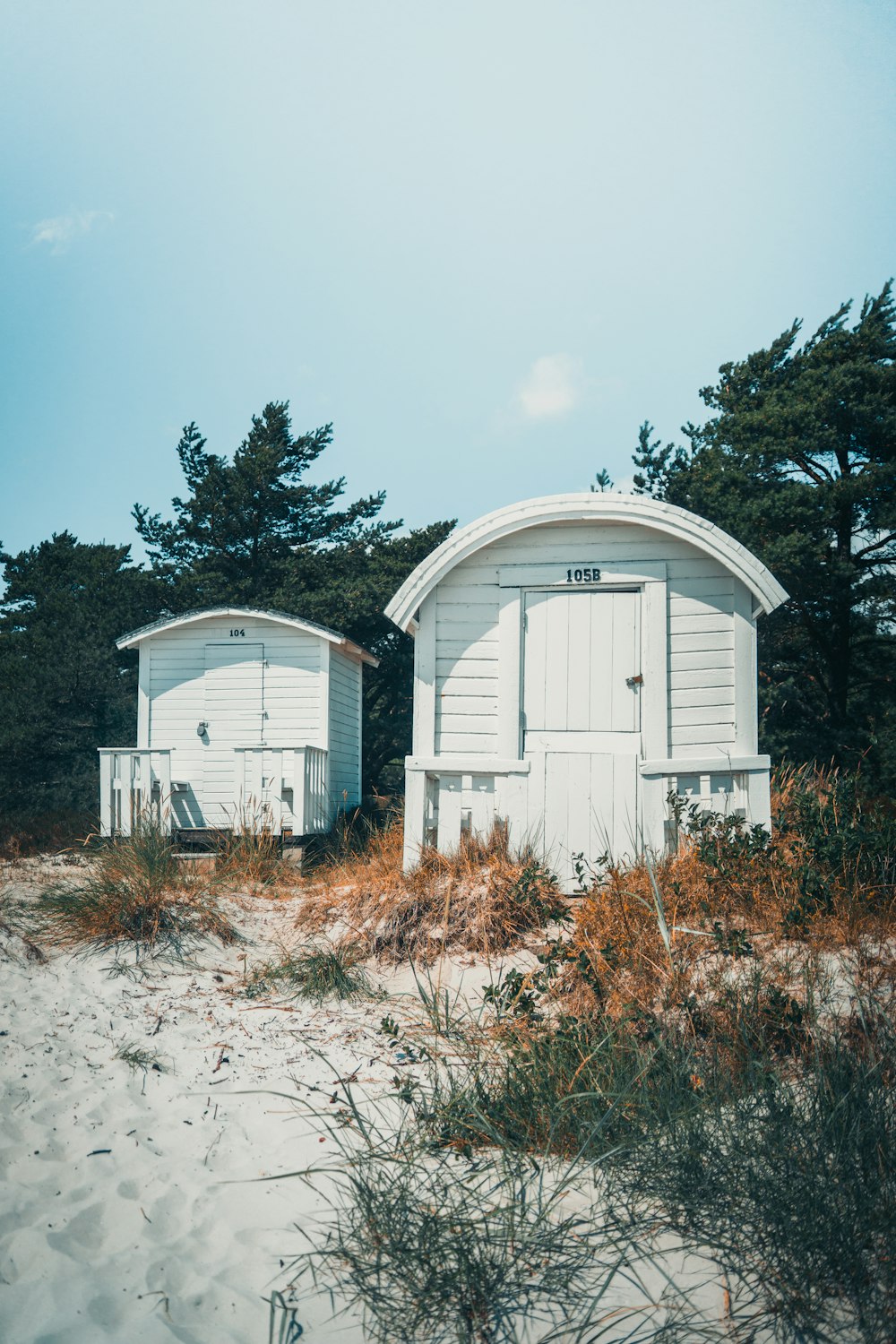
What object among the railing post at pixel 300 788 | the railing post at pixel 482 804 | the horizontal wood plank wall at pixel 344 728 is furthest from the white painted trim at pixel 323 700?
the railing post at pixel 482 804

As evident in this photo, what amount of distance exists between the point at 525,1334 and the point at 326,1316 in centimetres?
59

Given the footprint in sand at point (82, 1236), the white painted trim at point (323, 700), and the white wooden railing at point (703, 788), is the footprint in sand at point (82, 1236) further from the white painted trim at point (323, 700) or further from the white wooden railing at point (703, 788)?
the white painted trim at point (323, 700)

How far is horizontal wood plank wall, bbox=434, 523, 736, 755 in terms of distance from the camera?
7.55 meters

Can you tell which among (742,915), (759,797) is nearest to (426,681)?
(759,797)

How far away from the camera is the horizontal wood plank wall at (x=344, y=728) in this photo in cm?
1245

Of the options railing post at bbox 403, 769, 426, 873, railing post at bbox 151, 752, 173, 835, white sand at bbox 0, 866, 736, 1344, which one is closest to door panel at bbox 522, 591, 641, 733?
railing post at bbox 403, 769, 426, 873

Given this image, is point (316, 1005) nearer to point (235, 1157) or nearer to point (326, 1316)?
point (235, 1157)

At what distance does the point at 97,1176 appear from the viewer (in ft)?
10.5

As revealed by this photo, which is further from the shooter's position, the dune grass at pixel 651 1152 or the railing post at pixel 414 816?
the railing post at pixel 414 816

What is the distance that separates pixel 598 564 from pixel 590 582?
178 mm

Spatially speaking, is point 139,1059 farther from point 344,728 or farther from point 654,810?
point 344,728

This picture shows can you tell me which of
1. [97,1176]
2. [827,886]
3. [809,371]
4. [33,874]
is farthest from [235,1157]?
[809,371]

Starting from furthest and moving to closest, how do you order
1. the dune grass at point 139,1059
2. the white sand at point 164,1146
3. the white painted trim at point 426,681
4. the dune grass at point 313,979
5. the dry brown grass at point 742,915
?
the white painted trim at point 426,681 → the dune grass at point 313,979 → the dry brown grass at point 742,915 → the dune grass at point 139,1059 → the white sand at point 164,1146

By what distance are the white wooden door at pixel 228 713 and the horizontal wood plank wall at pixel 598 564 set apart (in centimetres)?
485
